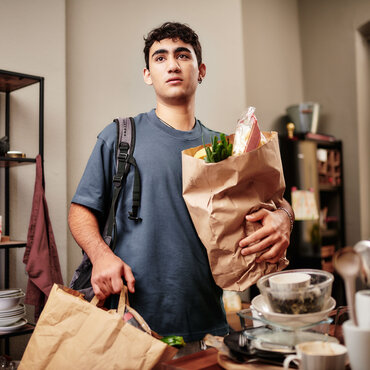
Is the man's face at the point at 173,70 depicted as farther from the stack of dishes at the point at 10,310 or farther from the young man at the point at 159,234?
the stack of dishes at the point at 10,310

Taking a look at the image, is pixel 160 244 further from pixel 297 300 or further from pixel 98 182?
pixel 297 300

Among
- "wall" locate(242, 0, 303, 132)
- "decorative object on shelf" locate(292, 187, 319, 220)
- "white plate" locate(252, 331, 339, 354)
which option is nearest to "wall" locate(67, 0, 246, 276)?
"wall" locate(242, 0, 303, 132)

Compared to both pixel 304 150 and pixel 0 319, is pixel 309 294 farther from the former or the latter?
pixel 304 150

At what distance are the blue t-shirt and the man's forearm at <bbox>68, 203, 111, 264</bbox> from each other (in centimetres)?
3

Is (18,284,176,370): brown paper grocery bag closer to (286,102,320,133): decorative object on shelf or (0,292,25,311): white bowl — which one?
(0,292,25,311): white bowl

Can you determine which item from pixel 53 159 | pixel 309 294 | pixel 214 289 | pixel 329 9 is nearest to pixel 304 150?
pixel 329 9

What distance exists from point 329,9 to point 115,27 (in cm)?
281

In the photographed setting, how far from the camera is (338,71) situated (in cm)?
495

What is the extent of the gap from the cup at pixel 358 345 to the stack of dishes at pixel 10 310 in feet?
6.01

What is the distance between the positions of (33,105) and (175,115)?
1.43m

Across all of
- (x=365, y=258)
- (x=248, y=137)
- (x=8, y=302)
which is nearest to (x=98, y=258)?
(x=248, y=137)

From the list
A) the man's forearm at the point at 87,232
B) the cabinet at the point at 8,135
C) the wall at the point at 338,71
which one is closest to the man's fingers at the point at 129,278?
the man's forearm at the point at 87,232

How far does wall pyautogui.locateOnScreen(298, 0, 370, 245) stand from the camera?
15.7ft

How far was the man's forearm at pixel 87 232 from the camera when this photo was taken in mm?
1376
